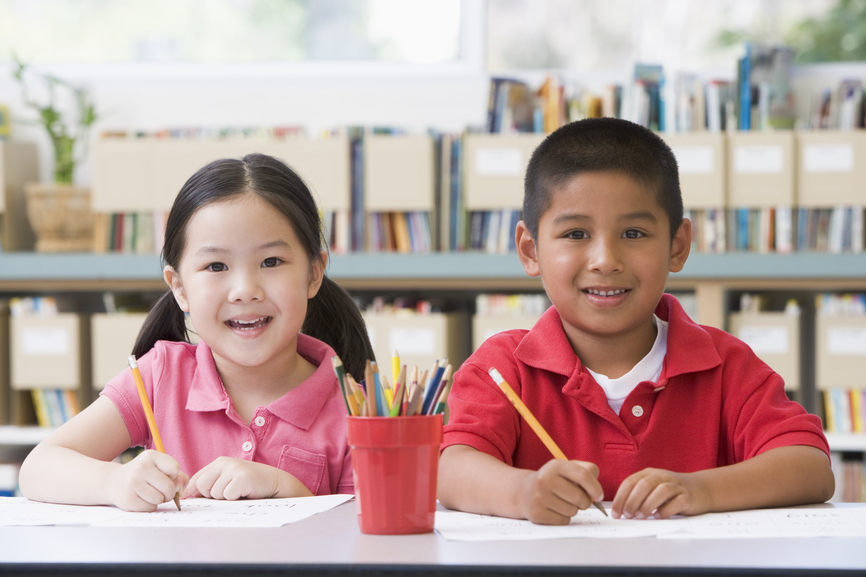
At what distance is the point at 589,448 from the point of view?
0.96 meters

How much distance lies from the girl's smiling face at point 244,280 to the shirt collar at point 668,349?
0.90 ft

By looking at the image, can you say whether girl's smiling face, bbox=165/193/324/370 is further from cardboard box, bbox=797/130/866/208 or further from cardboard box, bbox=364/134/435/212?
cardboard box, bbox=797/130/866/208

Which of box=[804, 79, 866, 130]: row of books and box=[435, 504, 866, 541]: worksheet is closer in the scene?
box=[435, 504, 866, 541]: worksheet

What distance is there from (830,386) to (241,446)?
1.60m

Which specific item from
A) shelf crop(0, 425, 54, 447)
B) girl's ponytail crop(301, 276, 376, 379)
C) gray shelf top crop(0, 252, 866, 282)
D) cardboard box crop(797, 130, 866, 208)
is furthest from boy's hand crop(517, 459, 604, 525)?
shelf crop(0, 425, 54, 447)

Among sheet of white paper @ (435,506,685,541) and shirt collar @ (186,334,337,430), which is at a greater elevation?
shirt collar @ (186,334,337,430)

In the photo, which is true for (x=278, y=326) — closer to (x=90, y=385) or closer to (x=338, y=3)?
(x=90, y=385)

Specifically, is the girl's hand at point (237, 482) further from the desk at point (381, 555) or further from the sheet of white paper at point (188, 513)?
the desk at point (381, 555)

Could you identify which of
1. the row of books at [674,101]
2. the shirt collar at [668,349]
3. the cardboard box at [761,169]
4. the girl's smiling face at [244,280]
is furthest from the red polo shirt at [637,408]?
the row of books at [674,101]

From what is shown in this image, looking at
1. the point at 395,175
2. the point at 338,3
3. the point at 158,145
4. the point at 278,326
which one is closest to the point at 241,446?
the point at 278,326

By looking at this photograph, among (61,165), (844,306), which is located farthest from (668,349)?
(61,165)

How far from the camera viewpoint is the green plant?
2.56 meters

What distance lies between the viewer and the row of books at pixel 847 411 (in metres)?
2.13

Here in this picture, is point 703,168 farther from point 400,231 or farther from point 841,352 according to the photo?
point 400,231
